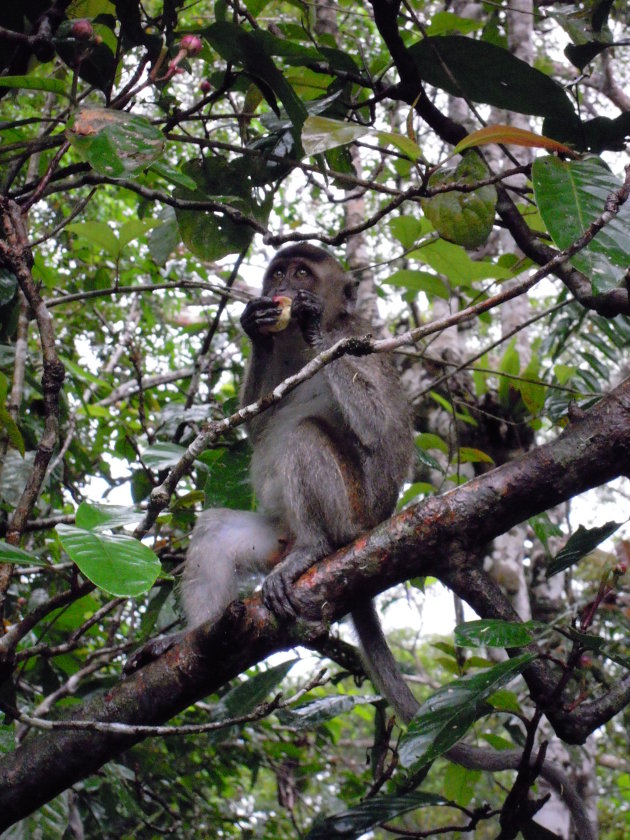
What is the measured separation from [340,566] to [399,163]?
8.04 ft

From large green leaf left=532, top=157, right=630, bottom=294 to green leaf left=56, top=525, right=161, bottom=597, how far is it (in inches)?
50.0

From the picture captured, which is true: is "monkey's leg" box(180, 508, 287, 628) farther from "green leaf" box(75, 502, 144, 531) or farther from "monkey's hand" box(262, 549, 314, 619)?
"green leaf" box(75, 502, 144, 531)

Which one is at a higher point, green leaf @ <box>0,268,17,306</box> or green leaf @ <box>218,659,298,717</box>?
green leaf @ <box>0,268,17,306</box>

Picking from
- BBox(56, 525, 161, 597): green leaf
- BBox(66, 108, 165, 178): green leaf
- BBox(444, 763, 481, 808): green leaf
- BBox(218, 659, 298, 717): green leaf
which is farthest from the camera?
BBox(218, 659, 298, 717): green leaf

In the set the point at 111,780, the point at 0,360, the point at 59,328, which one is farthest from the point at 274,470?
the point at 59,328

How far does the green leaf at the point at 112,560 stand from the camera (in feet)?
5.26

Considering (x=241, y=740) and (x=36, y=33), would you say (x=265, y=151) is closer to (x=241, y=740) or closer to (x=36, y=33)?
(x=36, y=33)

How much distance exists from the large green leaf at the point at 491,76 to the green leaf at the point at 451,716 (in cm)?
187

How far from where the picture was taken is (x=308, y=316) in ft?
12.6

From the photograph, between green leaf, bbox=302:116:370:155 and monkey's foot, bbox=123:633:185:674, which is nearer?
green leaf, bbox=302:116:370:155

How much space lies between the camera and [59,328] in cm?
677

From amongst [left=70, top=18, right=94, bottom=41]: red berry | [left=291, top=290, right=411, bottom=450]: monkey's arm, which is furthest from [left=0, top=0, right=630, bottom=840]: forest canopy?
[left=291, top=290, right=411, bottom=450]: monkey's arm

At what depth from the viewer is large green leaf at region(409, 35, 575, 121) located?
2672 millimetres

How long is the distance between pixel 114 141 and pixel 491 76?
135cm
